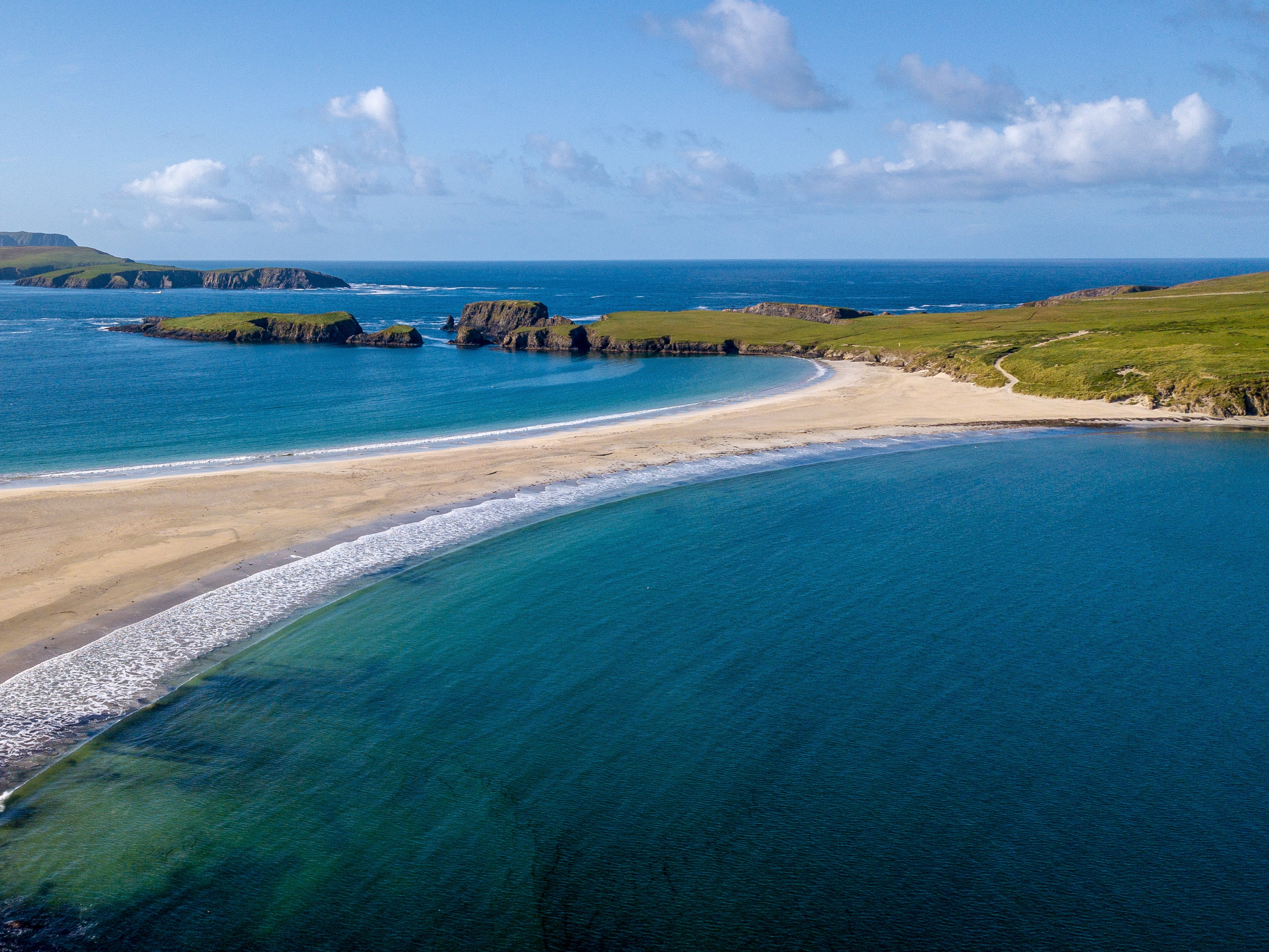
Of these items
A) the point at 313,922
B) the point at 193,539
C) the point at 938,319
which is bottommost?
the point at 313,922

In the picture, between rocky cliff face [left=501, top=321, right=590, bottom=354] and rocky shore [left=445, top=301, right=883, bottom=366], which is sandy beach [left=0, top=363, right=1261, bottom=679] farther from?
rocky cliff face [left=501, top=321, right=590, bottom=354]

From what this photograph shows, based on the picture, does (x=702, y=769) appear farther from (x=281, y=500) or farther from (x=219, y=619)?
(x=281, y=500)

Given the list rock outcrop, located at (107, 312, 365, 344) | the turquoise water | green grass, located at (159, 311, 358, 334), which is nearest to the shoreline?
the turquoise water

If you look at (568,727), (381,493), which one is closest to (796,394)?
(381,493)

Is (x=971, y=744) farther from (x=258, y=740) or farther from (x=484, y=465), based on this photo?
(x=484, y=465)

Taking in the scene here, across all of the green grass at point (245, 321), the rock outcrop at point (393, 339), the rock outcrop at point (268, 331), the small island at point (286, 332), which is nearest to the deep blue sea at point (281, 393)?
the rock outcrop at point (393, 339)

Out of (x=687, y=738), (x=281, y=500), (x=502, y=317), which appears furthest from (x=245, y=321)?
(x=687, y=738)

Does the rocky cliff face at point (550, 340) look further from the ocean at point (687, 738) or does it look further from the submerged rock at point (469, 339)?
the ocean at point (687, 738)
